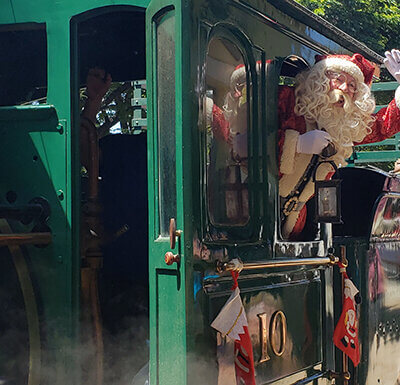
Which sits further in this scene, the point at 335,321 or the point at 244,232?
the point at 335,321

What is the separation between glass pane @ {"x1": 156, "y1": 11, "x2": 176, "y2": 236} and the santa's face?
98 cm

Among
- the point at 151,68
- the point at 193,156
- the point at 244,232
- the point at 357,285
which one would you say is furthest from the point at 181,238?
the point at 357,285

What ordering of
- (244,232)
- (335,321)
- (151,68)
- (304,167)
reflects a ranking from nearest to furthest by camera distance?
1. (151,68)
2. (244,232)
3. (304,167)
4. (335,321)

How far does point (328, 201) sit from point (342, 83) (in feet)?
1.93

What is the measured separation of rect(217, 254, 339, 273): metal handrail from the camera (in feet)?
8.44

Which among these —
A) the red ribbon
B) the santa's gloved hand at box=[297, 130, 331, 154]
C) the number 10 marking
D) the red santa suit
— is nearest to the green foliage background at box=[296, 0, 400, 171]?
the red santa suit

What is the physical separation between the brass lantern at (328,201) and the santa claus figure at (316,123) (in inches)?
5.0

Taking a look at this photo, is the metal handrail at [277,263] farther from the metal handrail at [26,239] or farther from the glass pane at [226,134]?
the metal handrail at [26,239]

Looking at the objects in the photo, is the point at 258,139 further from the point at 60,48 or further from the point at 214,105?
the point at 60,48

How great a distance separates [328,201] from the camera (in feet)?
10.2

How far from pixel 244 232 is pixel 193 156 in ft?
1.72

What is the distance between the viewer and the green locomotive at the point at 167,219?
2506 mm

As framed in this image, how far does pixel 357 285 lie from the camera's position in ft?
12.4

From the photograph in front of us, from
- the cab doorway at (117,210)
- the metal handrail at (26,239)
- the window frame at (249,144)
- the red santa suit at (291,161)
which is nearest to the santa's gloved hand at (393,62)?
the red santa suit at (291,161)
